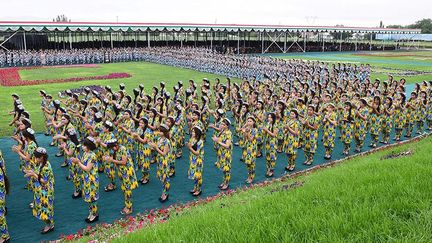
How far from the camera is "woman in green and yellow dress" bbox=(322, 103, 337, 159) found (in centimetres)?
905

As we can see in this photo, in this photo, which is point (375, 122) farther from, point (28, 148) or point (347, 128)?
point (28, 148)

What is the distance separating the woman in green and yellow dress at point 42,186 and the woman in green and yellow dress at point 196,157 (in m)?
2.53

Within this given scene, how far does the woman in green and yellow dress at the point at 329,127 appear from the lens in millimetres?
9047

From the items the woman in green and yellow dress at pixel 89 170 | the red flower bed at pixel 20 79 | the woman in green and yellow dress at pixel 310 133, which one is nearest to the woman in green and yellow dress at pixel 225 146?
the woman in green and yellow dress at pixel 89 170

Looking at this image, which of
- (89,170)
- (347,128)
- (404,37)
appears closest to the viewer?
(89,170)

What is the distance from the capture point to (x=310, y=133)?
8961 mm

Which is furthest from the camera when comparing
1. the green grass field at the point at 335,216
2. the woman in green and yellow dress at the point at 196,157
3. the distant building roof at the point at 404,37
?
the distant building roof at the point at 404,37

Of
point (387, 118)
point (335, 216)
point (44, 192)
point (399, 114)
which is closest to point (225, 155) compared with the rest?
point (44, 192)

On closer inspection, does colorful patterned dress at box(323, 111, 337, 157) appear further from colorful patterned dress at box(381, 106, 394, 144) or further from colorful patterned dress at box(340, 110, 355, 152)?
colorful patterned dress at box(381, 106, 394, 144)

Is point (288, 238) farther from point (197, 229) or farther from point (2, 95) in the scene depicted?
point (2, 95)

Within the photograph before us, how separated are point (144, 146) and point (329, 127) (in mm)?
4691

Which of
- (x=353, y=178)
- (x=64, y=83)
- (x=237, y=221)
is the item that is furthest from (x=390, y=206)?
(x=64, y=83)

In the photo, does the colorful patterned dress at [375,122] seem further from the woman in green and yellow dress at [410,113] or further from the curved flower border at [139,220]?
the curved flower border at [139,220]

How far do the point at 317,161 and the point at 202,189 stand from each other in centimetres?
344
